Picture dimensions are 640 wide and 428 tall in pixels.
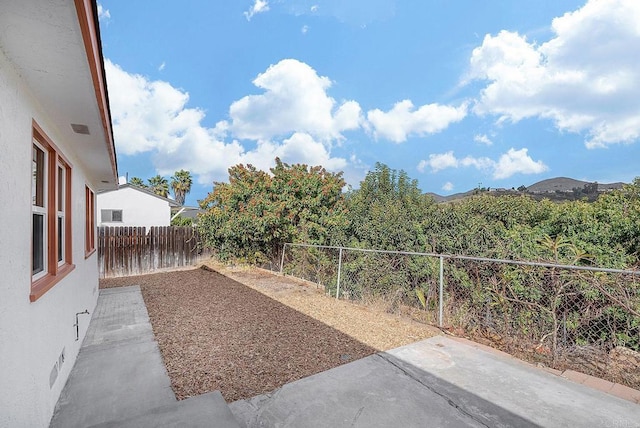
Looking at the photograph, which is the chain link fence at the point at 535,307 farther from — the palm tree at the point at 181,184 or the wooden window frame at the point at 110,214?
the palm tree at the point at 181,184

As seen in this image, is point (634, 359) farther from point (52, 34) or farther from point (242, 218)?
point (242, 218)

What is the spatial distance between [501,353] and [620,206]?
3.50 meters

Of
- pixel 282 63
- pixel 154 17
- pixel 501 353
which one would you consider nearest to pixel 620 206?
pixel 501 353

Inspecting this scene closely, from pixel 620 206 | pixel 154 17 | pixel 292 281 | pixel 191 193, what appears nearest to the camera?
pixel 620 206

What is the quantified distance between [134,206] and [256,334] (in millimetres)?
19122

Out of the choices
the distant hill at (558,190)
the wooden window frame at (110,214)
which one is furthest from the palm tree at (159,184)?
the distant hill at (558,190)

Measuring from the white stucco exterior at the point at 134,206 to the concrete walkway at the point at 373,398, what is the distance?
18345mm

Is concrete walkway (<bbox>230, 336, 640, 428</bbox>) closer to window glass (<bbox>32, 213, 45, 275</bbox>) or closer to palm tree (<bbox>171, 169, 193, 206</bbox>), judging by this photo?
window glass (<bbox>32, 213, 45, 275</bbox>)

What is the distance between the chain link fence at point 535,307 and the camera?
3.72 m

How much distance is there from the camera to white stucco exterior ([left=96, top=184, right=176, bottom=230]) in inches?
752

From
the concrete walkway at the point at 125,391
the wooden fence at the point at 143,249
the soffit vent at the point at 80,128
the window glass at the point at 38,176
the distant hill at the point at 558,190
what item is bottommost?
the concrete walkway at the point at 125,391

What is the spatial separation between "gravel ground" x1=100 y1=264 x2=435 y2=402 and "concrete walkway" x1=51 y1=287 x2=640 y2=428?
0.24 metres

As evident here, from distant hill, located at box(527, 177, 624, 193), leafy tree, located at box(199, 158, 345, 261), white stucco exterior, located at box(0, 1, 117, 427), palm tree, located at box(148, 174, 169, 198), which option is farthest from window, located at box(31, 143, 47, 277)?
palm tree, located at box(148, 174, 169, 198)

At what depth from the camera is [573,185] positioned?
30.5ft
